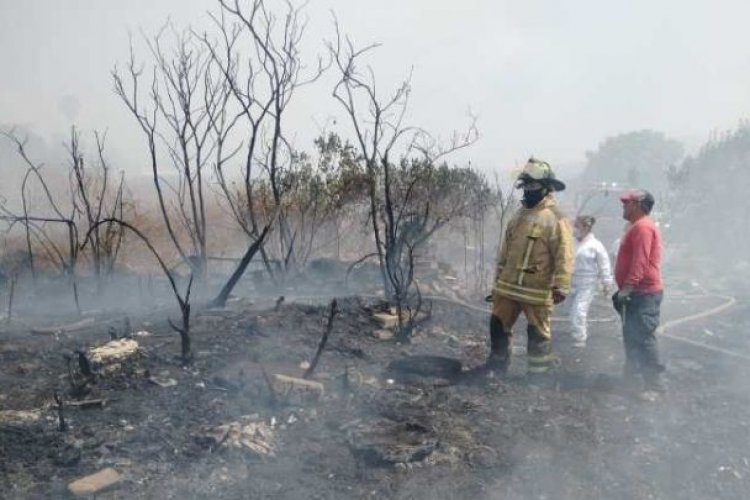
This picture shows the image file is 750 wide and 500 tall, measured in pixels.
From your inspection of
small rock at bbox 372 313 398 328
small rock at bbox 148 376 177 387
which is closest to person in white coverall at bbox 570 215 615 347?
small rock at bbox 372 313 398 328

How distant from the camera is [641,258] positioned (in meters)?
5.17

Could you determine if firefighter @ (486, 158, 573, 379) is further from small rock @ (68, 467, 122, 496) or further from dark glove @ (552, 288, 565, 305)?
small rock @ (68, 467, 122, 496)

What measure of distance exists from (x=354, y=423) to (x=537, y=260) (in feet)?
6.33

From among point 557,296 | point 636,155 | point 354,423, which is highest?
point 636,155

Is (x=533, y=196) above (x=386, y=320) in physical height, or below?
above

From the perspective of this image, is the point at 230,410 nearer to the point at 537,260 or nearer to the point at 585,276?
the point at 537,260

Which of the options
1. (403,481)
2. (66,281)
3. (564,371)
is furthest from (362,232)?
(403,481)

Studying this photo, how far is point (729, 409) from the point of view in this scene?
4922 mm

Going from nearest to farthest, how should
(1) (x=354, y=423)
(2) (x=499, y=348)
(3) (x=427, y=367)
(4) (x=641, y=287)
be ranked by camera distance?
(1) (x=354, y=423) < (4) (x=641, y=287) < (2) (x=499, y=348) < (3) (x=427, y=367)

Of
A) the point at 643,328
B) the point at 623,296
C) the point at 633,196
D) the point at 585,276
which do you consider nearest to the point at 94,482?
the point at 623,296

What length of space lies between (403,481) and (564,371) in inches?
103

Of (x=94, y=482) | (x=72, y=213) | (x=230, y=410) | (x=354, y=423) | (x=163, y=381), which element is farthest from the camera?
(x=72, y=213)

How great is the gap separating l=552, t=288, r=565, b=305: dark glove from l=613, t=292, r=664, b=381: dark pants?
1.52ft

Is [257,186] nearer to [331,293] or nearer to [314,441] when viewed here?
[331,293]
